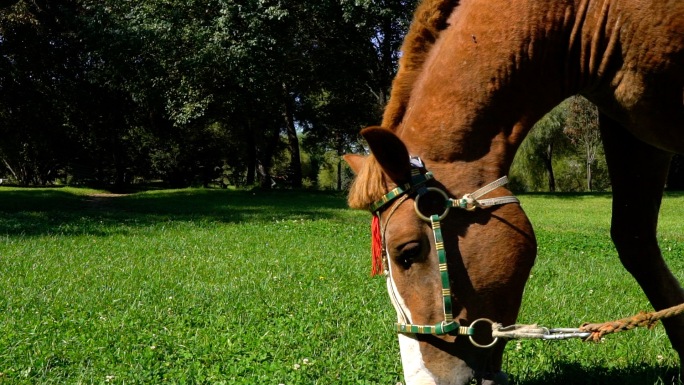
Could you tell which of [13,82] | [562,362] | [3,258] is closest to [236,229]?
[3,258]

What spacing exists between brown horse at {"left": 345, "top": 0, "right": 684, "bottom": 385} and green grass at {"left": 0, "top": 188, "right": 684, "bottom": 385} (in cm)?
137

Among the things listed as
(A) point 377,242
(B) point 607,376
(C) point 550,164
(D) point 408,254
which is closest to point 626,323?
(D) point 408,254

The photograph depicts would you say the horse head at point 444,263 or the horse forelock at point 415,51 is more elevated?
the horse forelock at point 415,51

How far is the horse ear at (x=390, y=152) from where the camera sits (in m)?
2.14

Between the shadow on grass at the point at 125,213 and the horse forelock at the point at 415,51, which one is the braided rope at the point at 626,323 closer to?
the horse forelock at the point at 415,51

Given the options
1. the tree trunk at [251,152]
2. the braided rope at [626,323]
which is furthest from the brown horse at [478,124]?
the tree trunk at [251,152]

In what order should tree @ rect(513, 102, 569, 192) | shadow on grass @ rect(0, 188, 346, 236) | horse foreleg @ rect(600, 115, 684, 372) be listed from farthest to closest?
tree @ rect(513, 102, 569, 192)
shadow on grass @ rect(0, 188, 346, 236)
horse foreleg @ rect(600, 115, 684, 372)

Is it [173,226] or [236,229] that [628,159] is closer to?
[236,229]

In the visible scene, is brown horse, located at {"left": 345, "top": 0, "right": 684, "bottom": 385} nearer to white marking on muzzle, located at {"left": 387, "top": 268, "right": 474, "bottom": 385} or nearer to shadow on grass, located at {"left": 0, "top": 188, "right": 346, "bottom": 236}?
white marking on muzzle, located at {"left": 387, "top": 268, "right": 474, "bottom": 385}

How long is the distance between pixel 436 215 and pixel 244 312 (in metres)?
3.11

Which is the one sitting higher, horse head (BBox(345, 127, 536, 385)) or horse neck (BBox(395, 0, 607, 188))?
horse neck (BBox(395, 0, 607, 188))

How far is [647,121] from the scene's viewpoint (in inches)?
97.5

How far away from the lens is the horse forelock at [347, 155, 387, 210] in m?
2.32

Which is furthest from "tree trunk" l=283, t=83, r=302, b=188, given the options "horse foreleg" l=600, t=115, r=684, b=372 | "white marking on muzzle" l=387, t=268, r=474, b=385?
"white marking on muzzle" l=387, t=268, r=474, b=385
